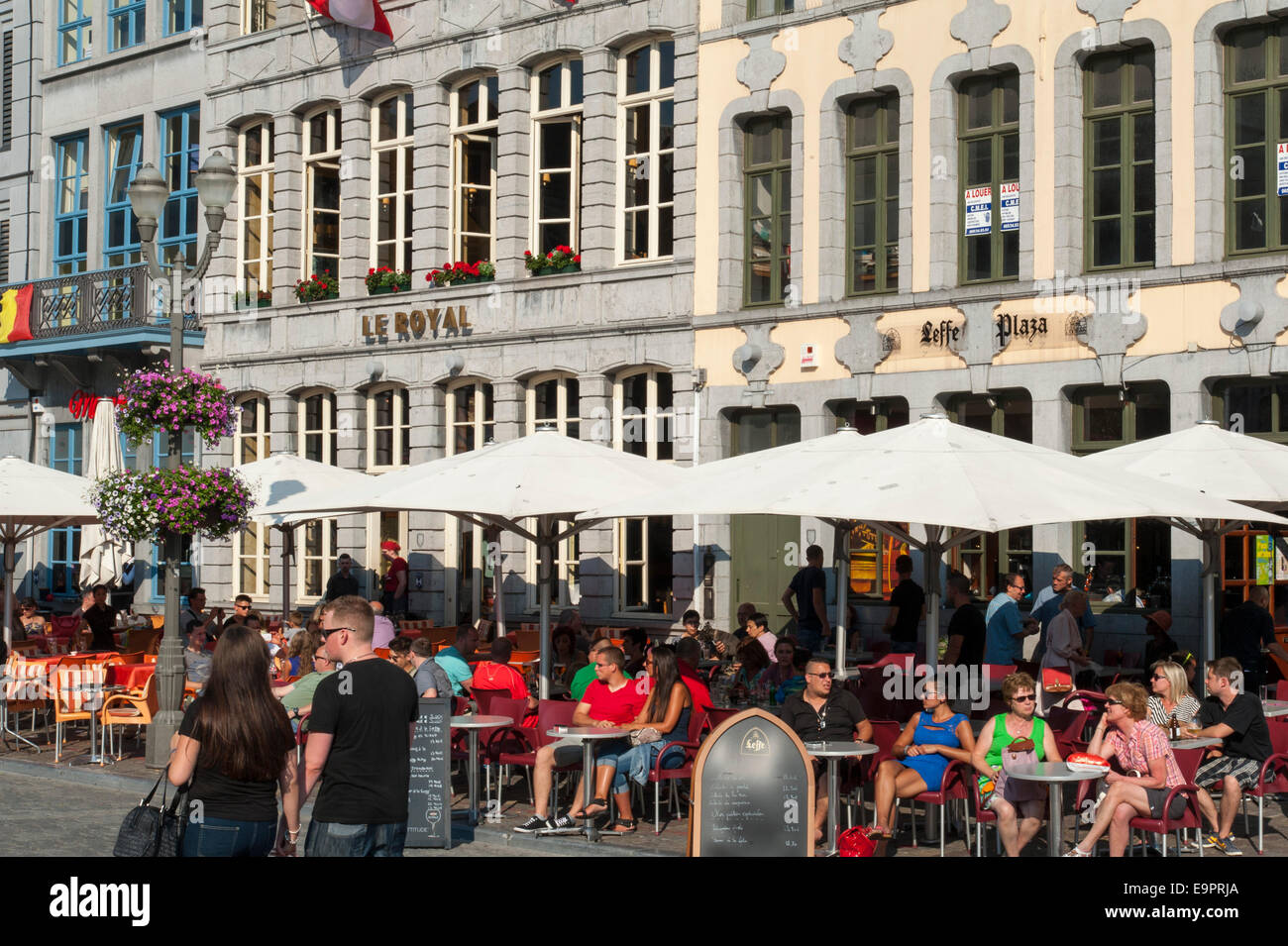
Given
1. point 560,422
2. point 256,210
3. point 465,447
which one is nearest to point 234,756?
point 560,422

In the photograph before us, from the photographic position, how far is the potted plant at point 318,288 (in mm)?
28641

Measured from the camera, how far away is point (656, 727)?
12.4m

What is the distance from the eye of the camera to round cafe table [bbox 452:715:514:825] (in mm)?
12609

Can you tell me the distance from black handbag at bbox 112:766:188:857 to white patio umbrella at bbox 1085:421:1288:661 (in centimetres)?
933

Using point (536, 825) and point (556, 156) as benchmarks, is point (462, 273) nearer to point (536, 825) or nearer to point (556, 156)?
point (556, 156)

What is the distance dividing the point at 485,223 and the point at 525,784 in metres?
14.0

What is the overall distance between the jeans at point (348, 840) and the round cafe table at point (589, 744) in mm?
4746

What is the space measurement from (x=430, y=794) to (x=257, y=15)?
21.8 metres

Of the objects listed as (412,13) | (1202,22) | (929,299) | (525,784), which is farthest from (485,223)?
(525,784)

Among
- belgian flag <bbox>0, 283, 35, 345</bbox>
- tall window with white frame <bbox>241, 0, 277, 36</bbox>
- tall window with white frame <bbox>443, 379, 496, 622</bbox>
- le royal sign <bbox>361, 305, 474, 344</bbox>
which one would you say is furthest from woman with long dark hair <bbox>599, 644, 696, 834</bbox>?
belgian flag <bbox>0, 283, 35, 345</bbox>

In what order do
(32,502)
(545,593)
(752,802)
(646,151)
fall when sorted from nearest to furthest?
(752,802), (545,593), (32,502), (646,151)

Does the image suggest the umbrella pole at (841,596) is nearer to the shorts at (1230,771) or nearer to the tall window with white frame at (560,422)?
the shorts at (1230,771)

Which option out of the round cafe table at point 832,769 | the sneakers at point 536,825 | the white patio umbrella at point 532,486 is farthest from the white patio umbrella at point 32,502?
the round cafe table at point 832,769

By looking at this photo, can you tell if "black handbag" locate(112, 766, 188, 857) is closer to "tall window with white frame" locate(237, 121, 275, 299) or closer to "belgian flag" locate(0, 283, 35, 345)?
"tall window with white frame" locate(237, 121, 275, 299)
